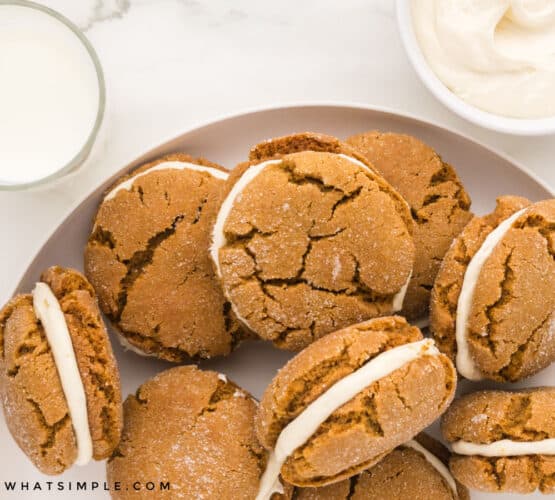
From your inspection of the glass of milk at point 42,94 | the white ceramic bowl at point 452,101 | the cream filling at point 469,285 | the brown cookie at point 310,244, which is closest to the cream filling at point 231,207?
the brown cookie at point 310,244

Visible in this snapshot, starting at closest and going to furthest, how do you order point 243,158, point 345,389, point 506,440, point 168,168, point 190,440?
1. point 345,389
2. point 506,440
3. point 190,440
4. point 168,168
5. point 243,158

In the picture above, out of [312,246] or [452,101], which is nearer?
[312,246]

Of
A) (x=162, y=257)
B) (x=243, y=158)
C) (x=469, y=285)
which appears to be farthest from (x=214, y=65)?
(x=469, y=285)

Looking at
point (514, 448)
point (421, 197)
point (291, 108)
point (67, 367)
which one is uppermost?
point (291, 108)

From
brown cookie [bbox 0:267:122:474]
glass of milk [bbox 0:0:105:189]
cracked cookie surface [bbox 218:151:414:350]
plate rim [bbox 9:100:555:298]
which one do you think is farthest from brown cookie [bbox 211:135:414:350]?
glass of milk [bbox 0:0:105:189]

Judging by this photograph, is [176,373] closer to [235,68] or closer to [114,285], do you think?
[114,285]

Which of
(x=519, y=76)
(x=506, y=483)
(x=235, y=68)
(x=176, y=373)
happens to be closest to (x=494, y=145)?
(x=519, y=76)

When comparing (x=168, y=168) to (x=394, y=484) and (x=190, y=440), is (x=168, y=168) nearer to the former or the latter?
(x=190, y=440)
